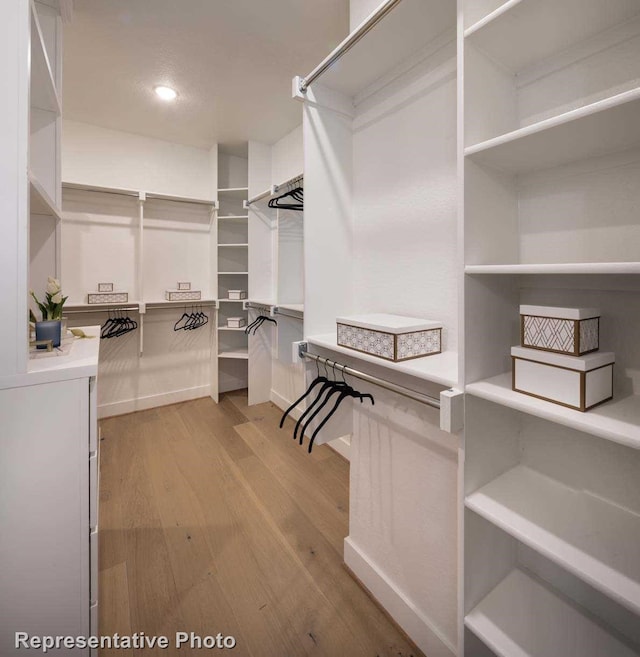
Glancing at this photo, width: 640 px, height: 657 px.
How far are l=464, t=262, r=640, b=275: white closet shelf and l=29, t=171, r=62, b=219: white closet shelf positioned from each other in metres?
1.35

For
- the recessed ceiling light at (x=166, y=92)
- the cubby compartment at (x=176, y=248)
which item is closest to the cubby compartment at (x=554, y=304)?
the recessed ceiling light at (x=166, y=92)

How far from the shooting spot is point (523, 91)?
1006mm

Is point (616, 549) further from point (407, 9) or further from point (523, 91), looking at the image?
point (407, 9)

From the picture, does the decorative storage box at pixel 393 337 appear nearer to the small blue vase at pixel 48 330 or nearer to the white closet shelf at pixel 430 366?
the white closet shelf at pixel 430 366

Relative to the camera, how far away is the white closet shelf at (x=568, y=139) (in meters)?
0.66

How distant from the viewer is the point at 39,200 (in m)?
1.35

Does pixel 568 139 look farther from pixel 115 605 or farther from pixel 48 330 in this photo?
pixel 115 605

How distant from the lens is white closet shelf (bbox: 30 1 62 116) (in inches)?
46.1

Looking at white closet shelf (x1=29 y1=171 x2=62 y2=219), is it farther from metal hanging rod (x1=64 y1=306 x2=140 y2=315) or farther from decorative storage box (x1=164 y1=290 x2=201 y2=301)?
decorative storage box (x1=164 y1=290 x2=201 y2=301)

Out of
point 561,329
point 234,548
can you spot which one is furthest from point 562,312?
point 234,548

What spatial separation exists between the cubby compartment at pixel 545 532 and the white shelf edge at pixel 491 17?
3.02 feet

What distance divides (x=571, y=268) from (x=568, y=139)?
1.09 feet

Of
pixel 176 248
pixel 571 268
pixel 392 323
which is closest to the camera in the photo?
pixel 571 268

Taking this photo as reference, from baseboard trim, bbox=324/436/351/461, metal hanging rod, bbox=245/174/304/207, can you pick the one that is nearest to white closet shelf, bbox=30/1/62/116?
metal hanging rod, bbox=245/174/304/207
